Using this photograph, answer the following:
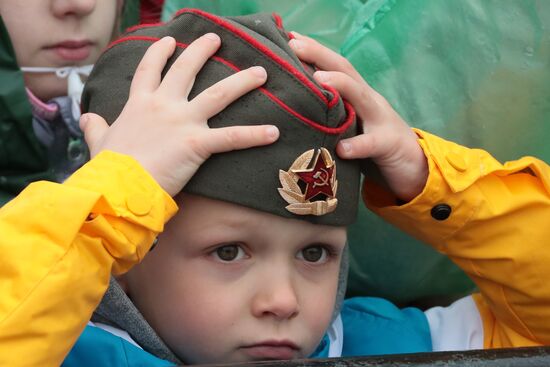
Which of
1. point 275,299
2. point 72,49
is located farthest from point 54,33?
point 275,299

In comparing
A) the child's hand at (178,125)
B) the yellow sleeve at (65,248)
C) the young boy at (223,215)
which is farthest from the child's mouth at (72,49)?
the yellow sleeve at (65,248)

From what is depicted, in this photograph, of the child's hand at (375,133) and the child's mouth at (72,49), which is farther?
the child's mouth at (72,49)

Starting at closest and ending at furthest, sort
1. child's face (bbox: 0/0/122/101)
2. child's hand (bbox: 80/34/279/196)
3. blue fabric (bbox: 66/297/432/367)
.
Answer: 1. child's hand (bbox: 80/34/279/196)
2. blue fabric (bbox: 66/297/432/367)
3. child's face (bbox: 0/0/122/101)

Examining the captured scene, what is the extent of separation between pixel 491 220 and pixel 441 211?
0.09m

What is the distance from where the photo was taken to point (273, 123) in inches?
48.9

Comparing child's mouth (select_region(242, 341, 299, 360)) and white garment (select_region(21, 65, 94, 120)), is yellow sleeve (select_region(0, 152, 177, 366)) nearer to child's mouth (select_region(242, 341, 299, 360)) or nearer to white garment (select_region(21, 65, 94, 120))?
child's mouth (select_region(242, 341, 299, 360))

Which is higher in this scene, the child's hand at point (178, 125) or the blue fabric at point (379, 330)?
the child's hand at point (178, 125)

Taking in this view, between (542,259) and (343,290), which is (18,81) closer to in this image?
(343,290)

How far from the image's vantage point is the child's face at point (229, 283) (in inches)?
50.2

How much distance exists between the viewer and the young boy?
108 centimetres

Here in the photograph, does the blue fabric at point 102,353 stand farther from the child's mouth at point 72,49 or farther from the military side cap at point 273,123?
the child's mouth at point 72,49

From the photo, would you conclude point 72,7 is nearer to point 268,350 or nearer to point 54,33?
point 54,33

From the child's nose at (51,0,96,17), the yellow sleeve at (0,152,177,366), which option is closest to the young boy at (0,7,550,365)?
the yellow sleeve at (0,152,177,366)

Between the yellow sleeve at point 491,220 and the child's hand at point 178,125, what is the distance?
337 mm
